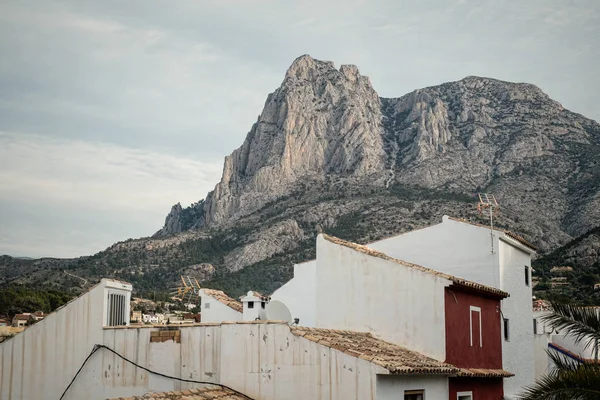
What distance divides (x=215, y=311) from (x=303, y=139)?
5280 inches

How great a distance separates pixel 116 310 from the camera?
69.5 ft

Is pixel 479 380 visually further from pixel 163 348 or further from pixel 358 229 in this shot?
pixel 358 229

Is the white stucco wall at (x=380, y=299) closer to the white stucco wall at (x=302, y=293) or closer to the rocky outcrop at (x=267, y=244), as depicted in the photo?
the white stucco wall at (x=302, y=293)

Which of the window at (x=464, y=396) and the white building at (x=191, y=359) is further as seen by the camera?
the window at (x=464, y=396)

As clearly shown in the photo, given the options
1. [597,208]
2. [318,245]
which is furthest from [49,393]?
[597,208]

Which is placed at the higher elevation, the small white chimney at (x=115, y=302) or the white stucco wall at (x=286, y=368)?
the small white chimney at (x=115, y=302)

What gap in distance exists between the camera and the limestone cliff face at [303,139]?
156625 millimetres

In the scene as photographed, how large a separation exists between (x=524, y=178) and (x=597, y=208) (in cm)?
2065

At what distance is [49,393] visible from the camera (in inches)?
798

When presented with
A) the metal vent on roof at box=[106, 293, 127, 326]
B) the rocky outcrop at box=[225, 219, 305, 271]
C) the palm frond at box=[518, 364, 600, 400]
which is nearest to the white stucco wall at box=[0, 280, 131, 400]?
the metal vent on roof at box=[106, 293, 127, 326]

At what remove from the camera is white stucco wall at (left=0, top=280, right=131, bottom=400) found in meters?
20.2

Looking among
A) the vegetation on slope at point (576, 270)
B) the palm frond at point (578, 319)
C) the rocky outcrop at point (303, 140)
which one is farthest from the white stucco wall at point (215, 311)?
the rocky outcrop at point (303, 140)

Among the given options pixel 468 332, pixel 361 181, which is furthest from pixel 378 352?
pixel 361 181

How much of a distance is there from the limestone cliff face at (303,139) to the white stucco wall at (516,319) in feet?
382
